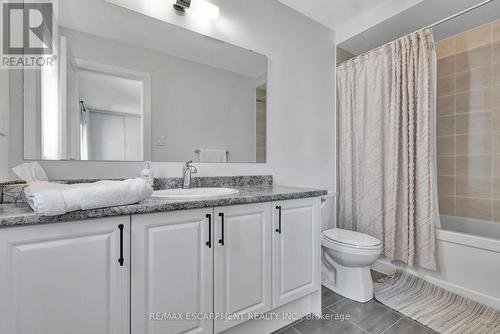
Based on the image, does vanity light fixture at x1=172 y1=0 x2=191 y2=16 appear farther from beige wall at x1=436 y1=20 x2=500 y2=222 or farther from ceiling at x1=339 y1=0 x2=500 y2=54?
A: beige wall at x1=436 y1=20 x2=500 y2=222

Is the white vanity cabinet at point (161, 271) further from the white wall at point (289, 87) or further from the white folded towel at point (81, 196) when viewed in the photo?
the white wall at point (289, 87)

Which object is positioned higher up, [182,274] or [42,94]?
[42,94]

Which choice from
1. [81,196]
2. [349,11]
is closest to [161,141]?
[81,196]

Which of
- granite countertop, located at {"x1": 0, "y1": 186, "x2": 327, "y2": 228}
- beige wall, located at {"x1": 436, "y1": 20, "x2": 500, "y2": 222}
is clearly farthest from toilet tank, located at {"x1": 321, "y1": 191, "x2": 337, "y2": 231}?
granite countertop, located at {"x1": 0, "y1": 186, "x2": 327, "y2": 228}

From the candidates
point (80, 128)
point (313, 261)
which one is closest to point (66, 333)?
point (80, 128)

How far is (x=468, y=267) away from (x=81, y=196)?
2380mm

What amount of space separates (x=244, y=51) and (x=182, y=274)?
5.27 feet

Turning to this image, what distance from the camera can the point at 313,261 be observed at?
1537 millimetres

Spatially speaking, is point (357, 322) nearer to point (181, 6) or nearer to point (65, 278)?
point (65, 278)

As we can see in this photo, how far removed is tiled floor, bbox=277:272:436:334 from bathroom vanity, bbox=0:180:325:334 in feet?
0.57

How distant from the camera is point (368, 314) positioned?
1591 millimetres

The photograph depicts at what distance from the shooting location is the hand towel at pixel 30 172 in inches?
41.5

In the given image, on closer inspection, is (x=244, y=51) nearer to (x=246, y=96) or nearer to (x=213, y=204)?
(x=246, y=96)

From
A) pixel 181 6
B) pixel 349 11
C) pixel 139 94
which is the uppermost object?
pixel 349 11
